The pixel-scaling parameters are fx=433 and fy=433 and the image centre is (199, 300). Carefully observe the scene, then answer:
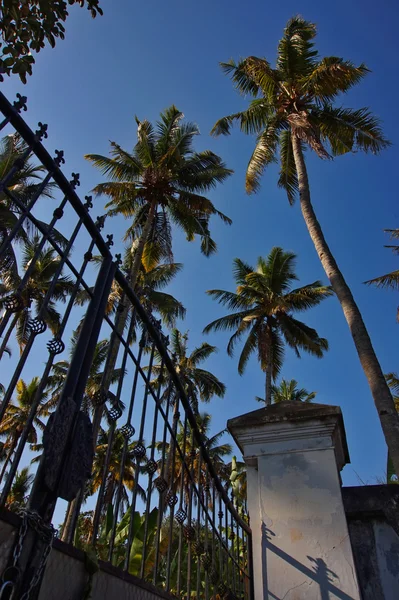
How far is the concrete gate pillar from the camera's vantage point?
2922 millimetres

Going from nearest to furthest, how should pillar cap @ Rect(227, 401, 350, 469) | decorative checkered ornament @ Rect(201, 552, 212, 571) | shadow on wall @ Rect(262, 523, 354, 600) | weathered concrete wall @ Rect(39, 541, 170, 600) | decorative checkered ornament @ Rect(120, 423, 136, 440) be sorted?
weathered concrete wall @ Rect(39, 541, 170, 600)
decorative checkered ornament @ Rect(120, 423, 136, 440)
shadow on wall @ Rect(262, 523, 354, 600)
decorative checkered ornament @ Rect(201, 552, 212, 571)
pillar cap @ Rect(227, 401, 350, 469)

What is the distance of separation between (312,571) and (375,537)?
0.57m

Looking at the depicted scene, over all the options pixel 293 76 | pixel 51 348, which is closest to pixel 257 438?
pixel 51 348

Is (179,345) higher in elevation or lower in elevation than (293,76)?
higher

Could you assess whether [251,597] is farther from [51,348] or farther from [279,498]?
[51,348]

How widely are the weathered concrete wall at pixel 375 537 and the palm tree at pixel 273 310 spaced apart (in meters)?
19.3

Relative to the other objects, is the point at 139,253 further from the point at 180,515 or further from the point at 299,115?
the point at 180,515

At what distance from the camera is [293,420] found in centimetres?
346

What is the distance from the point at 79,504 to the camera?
1.85m

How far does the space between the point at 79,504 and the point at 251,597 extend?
94.2 inches

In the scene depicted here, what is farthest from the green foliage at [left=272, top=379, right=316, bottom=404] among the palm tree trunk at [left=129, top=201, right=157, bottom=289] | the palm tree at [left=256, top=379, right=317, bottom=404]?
the palm tree trunk at [left=129, top=201, right=157, bottom=289]

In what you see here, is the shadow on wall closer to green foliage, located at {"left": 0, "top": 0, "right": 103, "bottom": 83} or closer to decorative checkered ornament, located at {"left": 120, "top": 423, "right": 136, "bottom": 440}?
decorative checkered ornament, located at {"left": 120, "top": 423, "right": 136, "bottom": 440}

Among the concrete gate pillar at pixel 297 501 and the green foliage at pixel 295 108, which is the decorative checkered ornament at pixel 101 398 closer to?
the concrete gate pillar at pixel 297 501

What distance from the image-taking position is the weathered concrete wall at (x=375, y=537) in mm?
2961
